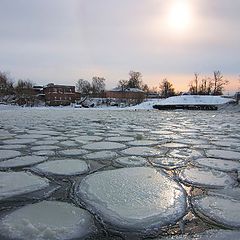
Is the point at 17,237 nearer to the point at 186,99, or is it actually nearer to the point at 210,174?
the point at 210,174

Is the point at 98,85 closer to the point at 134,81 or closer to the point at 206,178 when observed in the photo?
the point at 134,81

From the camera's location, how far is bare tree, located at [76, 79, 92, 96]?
6544 centimetres

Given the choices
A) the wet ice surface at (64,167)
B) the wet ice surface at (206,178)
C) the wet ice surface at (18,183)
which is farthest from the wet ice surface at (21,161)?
the wet ice surface at (206,178)

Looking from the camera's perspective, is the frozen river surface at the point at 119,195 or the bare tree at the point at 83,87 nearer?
the frozen river surface at the point at 119,195

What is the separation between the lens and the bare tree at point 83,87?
6544 cm

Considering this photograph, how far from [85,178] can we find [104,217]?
706mm

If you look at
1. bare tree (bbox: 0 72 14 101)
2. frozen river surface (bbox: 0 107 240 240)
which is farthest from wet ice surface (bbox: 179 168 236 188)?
bare tree (bbox: 0 72 14 101)

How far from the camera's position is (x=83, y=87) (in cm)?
6769

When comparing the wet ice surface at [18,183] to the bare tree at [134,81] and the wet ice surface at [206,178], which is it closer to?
the wet ice surface at [206,178]

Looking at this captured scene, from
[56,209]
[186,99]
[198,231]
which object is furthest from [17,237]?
[186,99]

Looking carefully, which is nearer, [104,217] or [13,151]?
[104,217]

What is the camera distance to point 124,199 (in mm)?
1648

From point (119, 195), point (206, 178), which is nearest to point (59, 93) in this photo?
point (206, 178)

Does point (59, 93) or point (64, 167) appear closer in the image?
point (64, 167)
